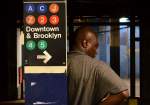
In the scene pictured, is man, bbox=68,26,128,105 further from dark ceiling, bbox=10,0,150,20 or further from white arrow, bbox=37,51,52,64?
dark ceiling, bbox=10,0,150,20

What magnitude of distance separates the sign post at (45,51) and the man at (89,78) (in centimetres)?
9

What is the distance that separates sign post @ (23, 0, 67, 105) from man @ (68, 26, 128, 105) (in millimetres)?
92

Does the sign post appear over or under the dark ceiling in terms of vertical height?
under

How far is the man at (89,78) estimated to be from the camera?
3949 millimetres

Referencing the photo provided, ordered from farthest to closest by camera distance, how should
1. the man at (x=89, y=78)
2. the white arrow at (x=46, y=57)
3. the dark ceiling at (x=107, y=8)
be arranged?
the dark ceiling at (x=107, y=8) < the white arrow at (x=46, y=57) < the man at (x=89, y=78)

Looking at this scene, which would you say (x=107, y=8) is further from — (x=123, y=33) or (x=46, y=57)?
(x=46, y=57)

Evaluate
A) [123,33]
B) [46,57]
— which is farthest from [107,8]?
[46,57]

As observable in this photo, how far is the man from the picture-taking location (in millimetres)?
3949

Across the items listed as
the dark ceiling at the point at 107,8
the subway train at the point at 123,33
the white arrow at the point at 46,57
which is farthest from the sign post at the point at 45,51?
the dark ceiling at the point at 107,8

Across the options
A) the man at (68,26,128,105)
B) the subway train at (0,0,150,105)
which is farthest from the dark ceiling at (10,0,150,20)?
the man at (68,26,128,105)

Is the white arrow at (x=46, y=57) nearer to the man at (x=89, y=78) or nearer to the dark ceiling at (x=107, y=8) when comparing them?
the man at (x=89, y=78)

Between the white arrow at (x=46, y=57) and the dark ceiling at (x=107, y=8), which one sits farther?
the dark ceiling at (x=107, y=8)

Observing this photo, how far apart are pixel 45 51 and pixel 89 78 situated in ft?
1.36

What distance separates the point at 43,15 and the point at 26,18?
0.14m
